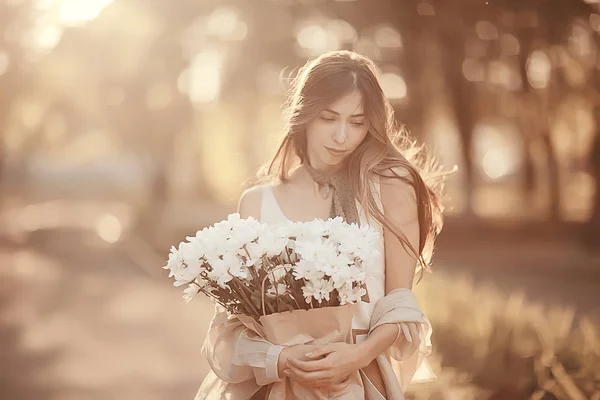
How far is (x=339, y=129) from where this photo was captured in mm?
3432

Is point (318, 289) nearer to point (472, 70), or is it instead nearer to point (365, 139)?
point (365, 139)

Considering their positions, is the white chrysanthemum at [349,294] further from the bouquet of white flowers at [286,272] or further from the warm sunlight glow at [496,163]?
the warm sunlight glow at [496,163]

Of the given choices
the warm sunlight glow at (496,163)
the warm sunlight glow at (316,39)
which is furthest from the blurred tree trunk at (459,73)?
the warm sunlight glow at (496,163)

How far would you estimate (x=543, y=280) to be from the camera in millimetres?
16000

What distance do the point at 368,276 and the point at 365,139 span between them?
58 centimetres

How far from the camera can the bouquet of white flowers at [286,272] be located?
2949mm

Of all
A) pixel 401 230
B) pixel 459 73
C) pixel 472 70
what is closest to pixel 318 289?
pixel 401 230

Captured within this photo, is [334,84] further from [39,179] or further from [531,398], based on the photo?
[39,179]

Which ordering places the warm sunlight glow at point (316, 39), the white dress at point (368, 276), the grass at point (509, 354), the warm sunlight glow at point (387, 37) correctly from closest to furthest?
the white dress at point (368, 276) < the grass at point (509, 354) < the warm sunlight glow at point (316, 39) < the warm sunlight glow at point (387, 37)

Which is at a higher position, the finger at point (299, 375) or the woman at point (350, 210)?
the woman at point (350, 210)

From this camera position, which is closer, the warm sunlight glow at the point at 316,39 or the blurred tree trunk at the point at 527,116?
the warm sunlight glow at the point at 316,39

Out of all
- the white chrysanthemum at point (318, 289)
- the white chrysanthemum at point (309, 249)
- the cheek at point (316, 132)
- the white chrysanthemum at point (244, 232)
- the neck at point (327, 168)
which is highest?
the cheek at point (316, 132)

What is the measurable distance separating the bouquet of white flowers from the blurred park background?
2.73 meters

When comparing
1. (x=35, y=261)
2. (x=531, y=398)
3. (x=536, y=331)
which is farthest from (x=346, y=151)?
(x=35, y=261)
